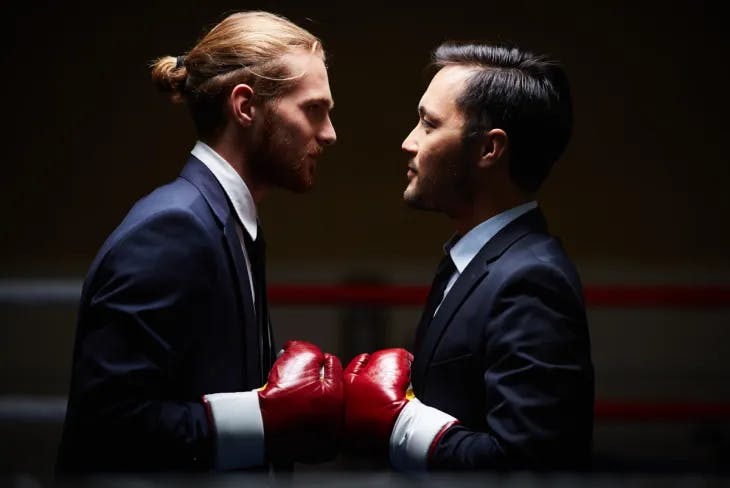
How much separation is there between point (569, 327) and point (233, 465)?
0.60 m

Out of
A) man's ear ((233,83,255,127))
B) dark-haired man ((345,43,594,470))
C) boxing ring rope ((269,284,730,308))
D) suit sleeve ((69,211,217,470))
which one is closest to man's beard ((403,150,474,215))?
dark-haired man ((345,43,594,470))

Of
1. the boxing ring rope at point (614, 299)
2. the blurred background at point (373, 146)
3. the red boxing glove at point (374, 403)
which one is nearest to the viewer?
the red boxing glove at point (374, 403)

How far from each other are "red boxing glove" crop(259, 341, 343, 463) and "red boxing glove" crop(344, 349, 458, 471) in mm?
38

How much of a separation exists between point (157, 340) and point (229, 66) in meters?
0.52

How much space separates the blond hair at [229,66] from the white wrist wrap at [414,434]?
64cm

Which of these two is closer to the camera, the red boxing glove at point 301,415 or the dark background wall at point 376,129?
the red boxing glove at point 301,415

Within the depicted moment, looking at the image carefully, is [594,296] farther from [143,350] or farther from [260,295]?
[143,350]

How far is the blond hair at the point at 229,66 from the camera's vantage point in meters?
1.64

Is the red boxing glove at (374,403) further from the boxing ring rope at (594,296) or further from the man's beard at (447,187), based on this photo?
the boxing ring rope at (594,296)

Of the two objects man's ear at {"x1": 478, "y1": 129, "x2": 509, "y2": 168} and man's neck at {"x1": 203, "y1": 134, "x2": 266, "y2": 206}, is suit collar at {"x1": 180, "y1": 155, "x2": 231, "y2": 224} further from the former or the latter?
man's ear at {"x1": 478, "y1": 129, "x2": 509, "y2": 168}

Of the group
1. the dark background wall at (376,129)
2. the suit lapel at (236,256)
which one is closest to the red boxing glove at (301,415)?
the suit lapel at (236,256)

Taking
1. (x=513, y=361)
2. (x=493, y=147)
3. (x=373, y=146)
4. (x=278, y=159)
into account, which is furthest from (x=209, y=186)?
(x=373, y=146)

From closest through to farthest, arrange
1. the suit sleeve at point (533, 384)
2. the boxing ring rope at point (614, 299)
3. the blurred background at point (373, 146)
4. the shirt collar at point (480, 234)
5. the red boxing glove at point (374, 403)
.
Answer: the suit sleeve at point (533, 384) < the red boxing glove at point (374, 403) < the shirt collar at point (480, 234) < the boxing ring rope at point (614, 299) < the blurred background at point (373, 146)

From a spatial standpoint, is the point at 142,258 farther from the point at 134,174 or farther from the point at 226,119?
the point at 134,174
